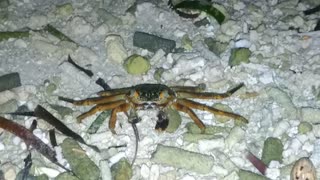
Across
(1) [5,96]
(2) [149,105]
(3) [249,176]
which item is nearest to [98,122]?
(2) [149,105]

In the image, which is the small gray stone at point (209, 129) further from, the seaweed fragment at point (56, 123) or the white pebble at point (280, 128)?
the seaweed fragment at point (56, 123)

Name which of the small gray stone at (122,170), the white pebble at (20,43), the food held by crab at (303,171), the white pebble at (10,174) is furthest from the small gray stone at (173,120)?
the white pebble at (20,43)

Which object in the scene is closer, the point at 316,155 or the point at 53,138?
the point at 316,155

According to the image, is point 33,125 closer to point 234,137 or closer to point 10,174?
point 10,174

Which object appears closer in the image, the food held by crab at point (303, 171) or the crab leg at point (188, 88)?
the food held by crab at point (303, 171)

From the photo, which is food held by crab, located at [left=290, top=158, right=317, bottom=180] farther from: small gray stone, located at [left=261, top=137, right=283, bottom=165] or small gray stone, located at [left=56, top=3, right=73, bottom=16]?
small gray stone, located at [left=56, top=3, right=73, bottom=16]

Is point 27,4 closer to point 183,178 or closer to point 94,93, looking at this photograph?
point 94,93
